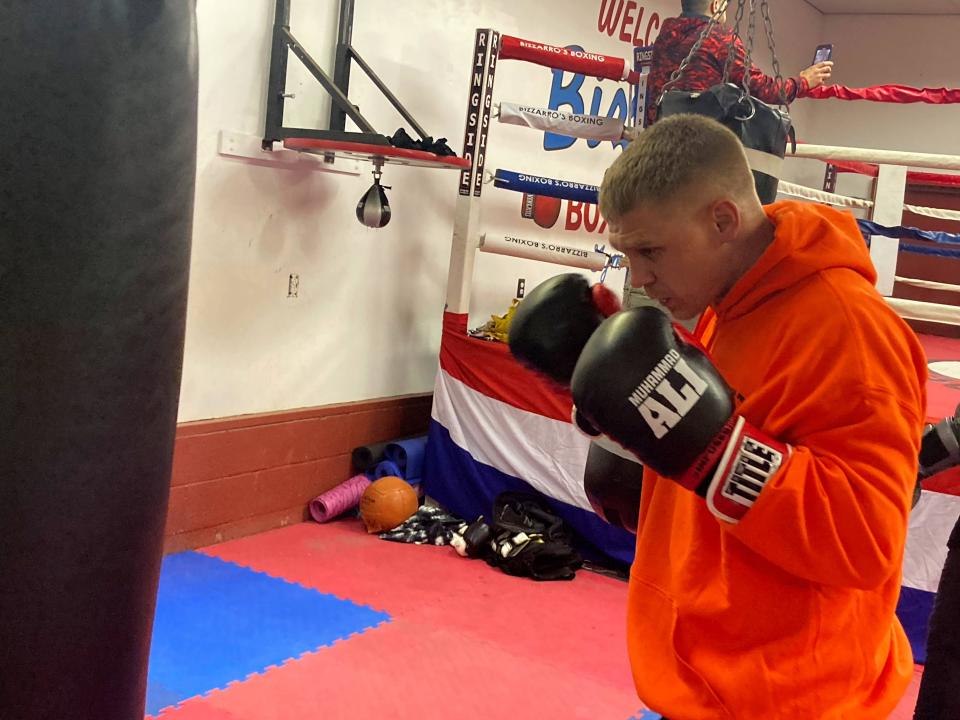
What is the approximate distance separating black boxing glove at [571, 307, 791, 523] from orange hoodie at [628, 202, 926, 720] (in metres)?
0.04

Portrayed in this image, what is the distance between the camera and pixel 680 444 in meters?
1.21

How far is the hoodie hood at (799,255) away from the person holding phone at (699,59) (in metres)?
1.92

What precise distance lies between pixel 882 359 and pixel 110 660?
0.97m

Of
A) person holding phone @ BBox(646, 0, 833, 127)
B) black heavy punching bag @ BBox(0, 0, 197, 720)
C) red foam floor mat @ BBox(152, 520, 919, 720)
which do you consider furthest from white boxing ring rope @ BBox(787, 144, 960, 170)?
black heavy punching bag @ BBox(0, 0, 197, 720)

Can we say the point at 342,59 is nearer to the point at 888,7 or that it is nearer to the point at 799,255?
the point at 799,255

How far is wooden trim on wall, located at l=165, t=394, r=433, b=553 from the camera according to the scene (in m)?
3.73

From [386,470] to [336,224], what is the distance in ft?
3.66

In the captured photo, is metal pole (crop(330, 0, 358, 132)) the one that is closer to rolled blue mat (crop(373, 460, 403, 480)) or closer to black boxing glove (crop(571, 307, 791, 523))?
rolled blue mat (crop(373, 460, 403, 480))

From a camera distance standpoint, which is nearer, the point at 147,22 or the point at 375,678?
the point at 147,22

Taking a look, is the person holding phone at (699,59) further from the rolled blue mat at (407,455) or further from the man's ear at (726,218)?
the man's ear at (726,218)

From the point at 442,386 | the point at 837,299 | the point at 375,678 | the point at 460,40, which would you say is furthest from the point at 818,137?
the point at 837,299

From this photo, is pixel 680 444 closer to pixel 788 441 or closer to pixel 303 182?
pixel 788 441

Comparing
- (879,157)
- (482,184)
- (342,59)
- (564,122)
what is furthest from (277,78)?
(879,157)

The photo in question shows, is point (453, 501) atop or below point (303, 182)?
below
